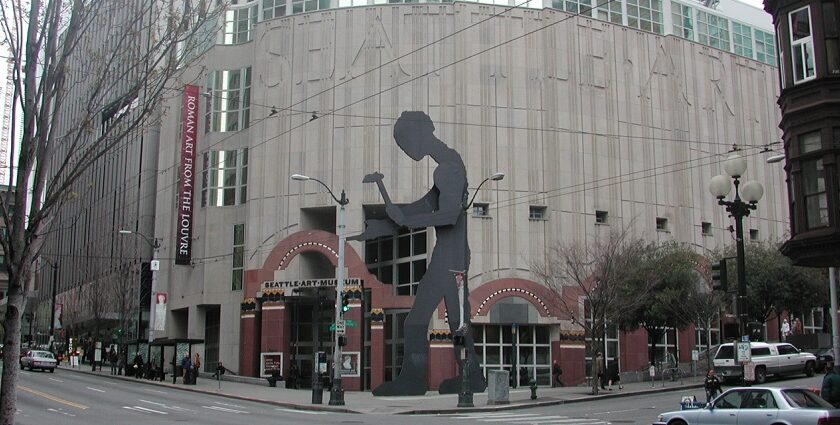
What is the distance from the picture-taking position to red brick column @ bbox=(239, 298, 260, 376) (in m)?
53.2

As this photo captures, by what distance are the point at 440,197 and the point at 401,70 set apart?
14.2m

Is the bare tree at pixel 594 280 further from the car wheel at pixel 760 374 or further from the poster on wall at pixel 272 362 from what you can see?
the poster on wall at pixel 272 362

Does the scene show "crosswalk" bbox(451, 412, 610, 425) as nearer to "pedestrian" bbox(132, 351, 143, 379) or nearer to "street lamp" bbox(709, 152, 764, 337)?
"street lamp" bbox(709, 152, 764, 337)

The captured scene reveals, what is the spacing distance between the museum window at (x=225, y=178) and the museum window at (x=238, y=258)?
7.82ft

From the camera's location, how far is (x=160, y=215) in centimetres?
6700

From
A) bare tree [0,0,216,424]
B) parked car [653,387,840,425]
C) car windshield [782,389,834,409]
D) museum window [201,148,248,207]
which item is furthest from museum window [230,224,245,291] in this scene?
bare tree [0,0,216,424]

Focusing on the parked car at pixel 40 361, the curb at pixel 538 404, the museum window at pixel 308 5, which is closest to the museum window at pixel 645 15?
the museum window at pixel 308 5

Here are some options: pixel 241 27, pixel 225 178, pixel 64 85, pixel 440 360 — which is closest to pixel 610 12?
pixel 241 27

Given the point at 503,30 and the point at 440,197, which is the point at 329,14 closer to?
the point at 503,30

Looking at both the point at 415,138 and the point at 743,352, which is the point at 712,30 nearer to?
the point at 415,138

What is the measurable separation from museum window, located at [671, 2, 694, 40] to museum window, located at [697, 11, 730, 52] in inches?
45.6

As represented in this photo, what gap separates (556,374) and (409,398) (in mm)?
10327

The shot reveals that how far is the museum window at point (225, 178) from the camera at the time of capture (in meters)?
58.7

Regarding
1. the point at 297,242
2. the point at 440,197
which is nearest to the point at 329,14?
the point at 297,242
